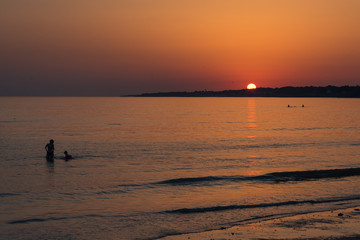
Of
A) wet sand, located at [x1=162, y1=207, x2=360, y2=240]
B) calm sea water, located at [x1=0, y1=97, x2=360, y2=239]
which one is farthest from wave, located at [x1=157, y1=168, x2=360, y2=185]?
wet sand, located at [x1=162, y1=207, x2=360, y2=240]

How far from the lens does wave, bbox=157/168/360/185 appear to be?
93.0 feet

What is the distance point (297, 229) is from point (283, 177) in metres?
13.9

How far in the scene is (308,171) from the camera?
104 feet

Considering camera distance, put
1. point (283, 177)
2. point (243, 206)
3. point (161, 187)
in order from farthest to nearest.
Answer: point (283, 177) → point (161, 187) → point (243, 206)

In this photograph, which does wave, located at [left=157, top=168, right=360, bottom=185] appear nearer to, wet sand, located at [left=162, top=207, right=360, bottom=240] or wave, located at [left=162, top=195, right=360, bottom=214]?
wave, located at [left=162, top=195, right=360, bottom=214]

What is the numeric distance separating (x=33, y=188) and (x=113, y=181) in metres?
5.37

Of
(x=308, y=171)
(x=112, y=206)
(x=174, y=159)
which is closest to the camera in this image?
(x=112, y=206)

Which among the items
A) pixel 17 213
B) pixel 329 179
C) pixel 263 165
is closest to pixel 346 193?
pixel 329 179

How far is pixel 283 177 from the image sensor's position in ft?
97.6

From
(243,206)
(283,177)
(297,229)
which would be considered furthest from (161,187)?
(297,229)

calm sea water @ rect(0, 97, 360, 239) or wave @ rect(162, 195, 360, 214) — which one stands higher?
wave @ rect(162, 195, 360, 214)

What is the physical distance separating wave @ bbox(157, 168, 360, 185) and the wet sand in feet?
33.9

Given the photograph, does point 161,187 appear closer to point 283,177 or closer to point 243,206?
point 243,206

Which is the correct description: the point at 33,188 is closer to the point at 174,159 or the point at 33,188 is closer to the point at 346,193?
the point at 174,159
